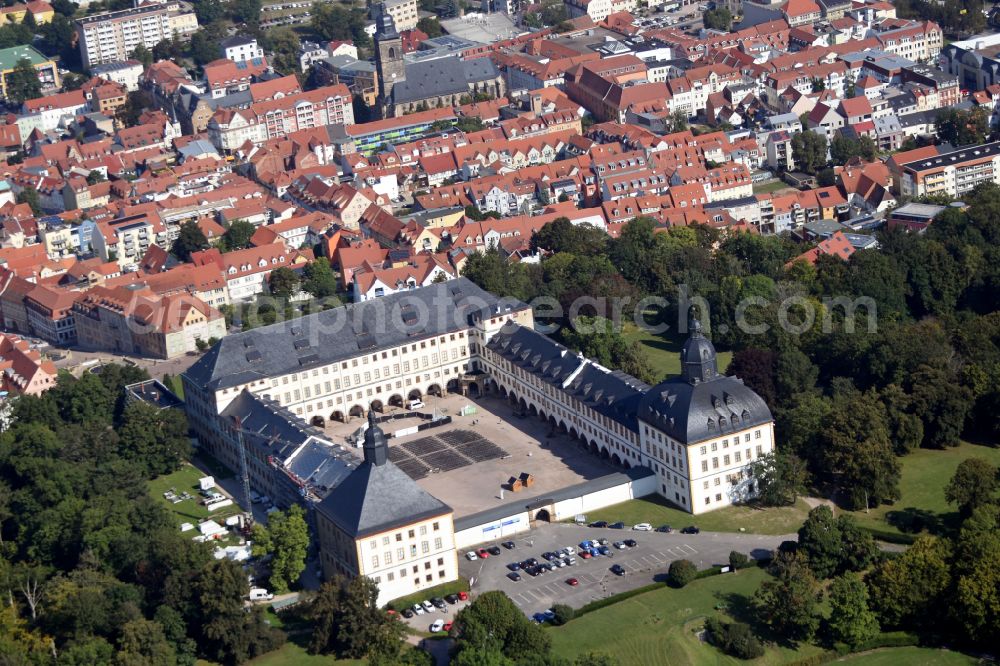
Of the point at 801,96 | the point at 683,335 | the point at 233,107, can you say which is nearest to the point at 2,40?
the point at 233,107

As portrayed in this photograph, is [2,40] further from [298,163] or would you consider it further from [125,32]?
[298,163]

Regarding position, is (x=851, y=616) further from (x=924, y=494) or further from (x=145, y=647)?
Answer: (x=145, y=647)

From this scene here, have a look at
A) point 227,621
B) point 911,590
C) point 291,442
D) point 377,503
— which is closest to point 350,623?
point 227,621

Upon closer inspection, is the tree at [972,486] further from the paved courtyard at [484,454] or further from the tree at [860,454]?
the paved courtyard at [484,454]

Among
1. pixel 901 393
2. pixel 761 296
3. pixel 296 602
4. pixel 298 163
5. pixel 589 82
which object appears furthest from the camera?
pixel 589 82

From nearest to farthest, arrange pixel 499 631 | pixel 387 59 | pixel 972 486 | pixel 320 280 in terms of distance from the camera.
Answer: pixel 499 631 → pixel 972 486 → pixel 320 280 → pixel 387 59
